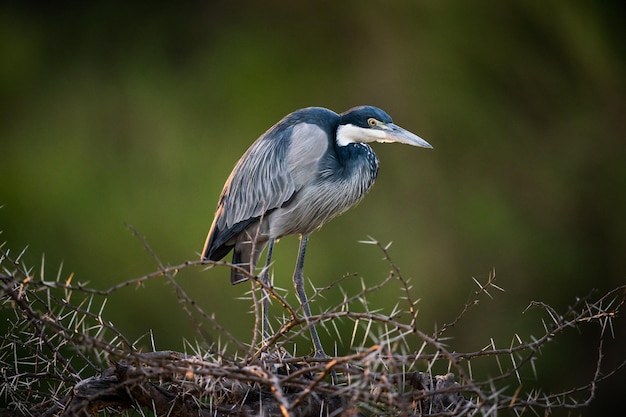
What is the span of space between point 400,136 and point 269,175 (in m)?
0.43

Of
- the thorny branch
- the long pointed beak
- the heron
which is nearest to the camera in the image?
the thorny branch

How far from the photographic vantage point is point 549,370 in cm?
510

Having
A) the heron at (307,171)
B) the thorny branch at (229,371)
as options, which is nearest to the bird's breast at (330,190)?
the heron at (307,171)

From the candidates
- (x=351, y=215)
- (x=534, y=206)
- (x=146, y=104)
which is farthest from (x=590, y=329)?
(x=146, y=104)

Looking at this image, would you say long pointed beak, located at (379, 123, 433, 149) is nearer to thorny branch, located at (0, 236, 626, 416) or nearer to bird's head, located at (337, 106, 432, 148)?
bird's head, located at (337, 106, 432, 148)

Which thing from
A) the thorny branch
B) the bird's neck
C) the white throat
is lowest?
the thorny branch

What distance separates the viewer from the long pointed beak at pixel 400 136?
7.89ft

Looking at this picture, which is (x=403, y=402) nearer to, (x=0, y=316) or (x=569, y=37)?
(x=0, y=316)

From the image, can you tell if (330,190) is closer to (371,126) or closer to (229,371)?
(371,126)

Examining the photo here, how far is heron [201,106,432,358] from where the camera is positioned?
2.54m

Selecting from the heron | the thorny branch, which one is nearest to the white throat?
the heron

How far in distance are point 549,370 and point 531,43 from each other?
6.57 feet

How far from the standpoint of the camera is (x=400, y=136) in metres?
2.44

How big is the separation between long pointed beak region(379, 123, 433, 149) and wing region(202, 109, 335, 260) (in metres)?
0.19
